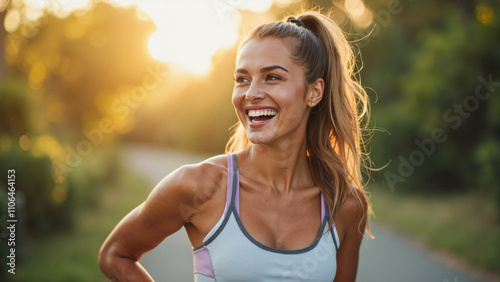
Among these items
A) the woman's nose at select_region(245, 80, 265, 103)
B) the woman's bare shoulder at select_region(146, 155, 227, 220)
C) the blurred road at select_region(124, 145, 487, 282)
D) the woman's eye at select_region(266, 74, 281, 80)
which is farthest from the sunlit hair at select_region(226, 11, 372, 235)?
the blurred road at select_region(124, 145, 487, 282)

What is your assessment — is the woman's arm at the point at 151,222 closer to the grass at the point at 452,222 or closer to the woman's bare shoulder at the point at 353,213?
the woman's bare shoulder at the point at 353,213

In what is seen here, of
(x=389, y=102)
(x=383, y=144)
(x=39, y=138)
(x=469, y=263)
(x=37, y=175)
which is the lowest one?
(x=469, y=263)

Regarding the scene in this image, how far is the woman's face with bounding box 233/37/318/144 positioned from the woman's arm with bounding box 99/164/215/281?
0.35m

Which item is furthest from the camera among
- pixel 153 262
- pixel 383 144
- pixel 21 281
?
pixel 383 144

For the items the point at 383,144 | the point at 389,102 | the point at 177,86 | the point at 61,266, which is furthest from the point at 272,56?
the point at 177,86

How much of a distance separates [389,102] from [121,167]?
1109 centimetres

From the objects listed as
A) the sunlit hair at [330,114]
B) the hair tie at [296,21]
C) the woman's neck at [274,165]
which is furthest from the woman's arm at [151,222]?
the hair tie at [296,21]

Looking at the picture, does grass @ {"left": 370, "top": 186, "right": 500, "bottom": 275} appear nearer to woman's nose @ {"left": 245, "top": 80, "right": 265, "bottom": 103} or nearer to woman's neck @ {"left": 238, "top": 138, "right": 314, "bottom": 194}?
woman's neck @ {"left": 238, "top": 138, "right": 314, "bottom": 194}

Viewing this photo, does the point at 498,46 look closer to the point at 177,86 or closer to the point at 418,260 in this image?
the point at 418,260

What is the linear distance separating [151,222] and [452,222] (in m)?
8.19

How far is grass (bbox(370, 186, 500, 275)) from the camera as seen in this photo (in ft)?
24.2

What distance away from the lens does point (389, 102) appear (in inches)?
742

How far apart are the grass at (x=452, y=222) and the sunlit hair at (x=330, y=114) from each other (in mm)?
5145

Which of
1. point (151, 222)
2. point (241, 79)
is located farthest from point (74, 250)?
point (241, 79)
